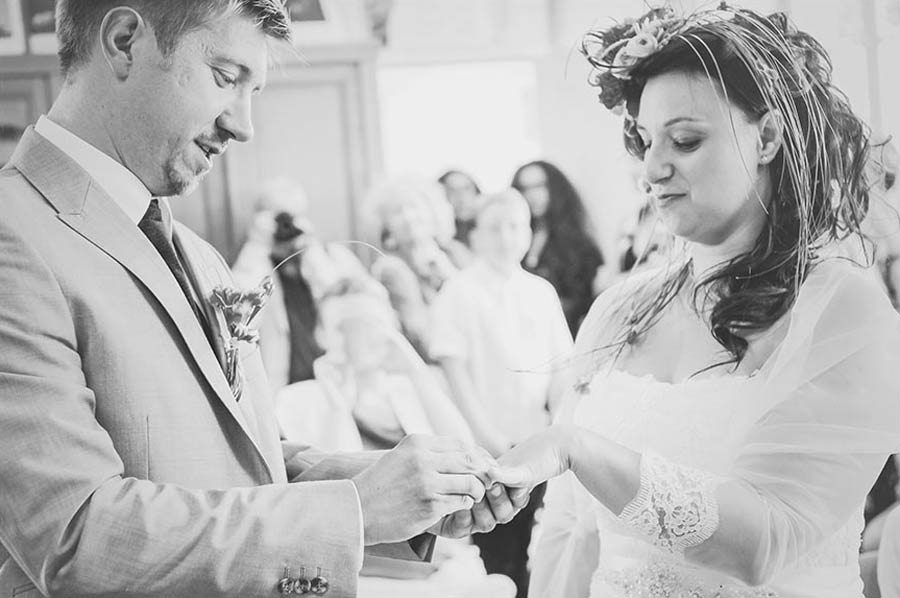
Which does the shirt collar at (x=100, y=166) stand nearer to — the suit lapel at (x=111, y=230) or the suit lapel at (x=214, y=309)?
the suit lapel at (x=111, y=230)

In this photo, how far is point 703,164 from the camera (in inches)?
79.2

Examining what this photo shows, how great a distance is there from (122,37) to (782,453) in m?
1.28

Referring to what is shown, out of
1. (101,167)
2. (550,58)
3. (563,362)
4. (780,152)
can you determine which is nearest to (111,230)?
(101,167)

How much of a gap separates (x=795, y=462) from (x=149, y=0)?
1.30 meters

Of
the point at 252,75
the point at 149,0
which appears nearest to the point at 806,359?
the point at 252,75

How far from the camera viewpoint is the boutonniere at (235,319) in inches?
67.5

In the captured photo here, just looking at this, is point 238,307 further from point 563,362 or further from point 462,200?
point 462,200

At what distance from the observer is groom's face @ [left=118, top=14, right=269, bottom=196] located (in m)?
1.67

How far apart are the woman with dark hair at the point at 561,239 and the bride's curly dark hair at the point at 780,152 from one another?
1987 millimetres

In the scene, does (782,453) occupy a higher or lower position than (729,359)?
lower

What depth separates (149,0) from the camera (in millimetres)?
1659

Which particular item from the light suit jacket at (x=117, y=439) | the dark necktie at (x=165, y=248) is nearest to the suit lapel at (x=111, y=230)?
the light suit jacket at (x=117, y=439)

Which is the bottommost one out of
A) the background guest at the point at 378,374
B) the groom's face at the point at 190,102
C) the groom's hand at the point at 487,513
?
the background guest at the point at 378,374

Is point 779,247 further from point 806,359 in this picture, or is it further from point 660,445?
point 660,445
